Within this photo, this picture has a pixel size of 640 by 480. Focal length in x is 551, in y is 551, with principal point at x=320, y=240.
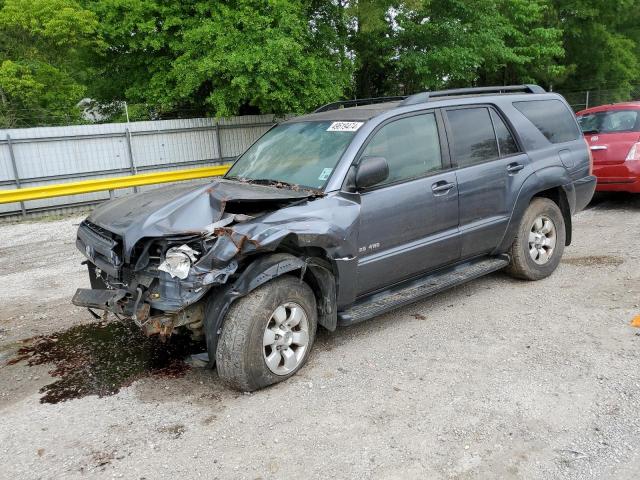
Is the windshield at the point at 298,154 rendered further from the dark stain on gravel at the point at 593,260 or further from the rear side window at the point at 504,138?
the dark stain on gravel at the point at 593,260

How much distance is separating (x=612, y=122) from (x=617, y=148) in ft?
2.64

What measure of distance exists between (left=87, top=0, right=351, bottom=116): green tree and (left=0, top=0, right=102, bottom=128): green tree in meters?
0.73

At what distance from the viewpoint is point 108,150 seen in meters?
14.0

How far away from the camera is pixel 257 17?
12.5m

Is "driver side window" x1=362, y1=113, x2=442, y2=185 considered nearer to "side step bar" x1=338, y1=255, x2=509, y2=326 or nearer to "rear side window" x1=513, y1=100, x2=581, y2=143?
"side step bar" x1=338, y1=255, x2=509, y2=326

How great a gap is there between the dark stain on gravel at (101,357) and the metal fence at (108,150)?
8182 millimetres

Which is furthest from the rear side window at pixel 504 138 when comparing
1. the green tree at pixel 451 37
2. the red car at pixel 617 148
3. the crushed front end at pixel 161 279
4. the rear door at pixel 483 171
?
the green tree at pixel 451 37

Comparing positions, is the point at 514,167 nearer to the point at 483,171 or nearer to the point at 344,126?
the point at 483,171

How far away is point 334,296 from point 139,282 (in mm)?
1369

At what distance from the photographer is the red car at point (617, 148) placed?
8.56m

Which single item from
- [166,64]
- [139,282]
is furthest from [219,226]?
[166,64]

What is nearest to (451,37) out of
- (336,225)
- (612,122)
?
(612,122)

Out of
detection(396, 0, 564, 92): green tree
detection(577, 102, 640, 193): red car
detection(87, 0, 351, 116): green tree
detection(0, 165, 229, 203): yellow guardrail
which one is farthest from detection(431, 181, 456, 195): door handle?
detection(396, 0, 564, 92): green tree

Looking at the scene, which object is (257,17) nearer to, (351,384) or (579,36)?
(351,384)
